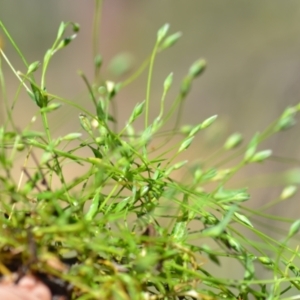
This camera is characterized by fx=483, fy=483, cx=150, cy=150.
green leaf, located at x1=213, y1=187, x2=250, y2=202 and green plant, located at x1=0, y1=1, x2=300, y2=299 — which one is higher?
green leaf, located at x1=213, y1=187, x2=250, y2=202

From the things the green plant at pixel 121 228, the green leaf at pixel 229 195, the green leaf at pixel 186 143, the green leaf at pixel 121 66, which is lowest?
the green plant at pixel 121 228

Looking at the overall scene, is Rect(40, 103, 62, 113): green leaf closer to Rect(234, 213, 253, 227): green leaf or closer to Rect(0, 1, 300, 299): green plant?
Rect(0, 1, 300, 299): green plant

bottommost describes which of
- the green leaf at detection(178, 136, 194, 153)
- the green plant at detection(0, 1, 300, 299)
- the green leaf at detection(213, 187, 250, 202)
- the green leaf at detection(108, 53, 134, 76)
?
the green plant at detection(0, 1, 300, 299)

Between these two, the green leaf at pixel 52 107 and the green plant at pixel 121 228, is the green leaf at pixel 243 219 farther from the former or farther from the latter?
the green leaf at pixel 52 107

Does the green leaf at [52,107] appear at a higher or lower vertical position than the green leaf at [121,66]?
lower

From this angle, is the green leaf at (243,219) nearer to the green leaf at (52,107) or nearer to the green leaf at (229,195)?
the green leaf at (229,195)

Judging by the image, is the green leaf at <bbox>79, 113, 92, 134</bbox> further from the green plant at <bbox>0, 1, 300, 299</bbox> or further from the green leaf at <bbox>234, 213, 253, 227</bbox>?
the green leaf at <bbox>234, 213, 253, 227</bbox>

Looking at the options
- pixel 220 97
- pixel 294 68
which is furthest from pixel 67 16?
pixel 294 68

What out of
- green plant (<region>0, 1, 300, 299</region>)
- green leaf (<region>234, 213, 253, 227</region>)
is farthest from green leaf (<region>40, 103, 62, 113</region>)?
green leaf (<region>234, 213, 253, 227</region>)

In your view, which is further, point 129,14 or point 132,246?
point 129,14

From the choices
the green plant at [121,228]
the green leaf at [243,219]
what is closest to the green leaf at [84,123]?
the green plant at [121,228]

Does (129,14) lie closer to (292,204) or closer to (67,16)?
(67,16)
